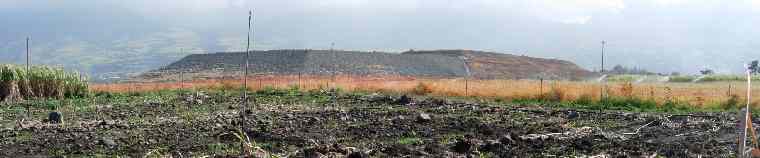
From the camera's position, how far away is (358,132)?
13.3m

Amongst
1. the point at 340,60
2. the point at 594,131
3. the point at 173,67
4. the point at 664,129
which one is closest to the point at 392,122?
the point at 594,131

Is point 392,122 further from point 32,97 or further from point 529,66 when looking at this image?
point 529,66

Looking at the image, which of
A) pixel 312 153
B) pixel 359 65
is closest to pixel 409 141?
pixel 312 153

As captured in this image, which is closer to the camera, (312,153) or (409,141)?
(312,153)

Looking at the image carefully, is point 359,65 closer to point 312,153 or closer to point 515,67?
point 515,67

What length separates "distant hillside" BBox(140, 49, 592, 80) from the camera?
6072 centimetres

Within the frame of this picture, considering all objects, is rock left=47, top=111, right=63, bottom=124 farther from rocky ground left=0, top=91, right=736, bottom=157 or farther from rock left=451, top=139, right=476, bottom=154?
rock left=451, top=139, right=476, bottom=154

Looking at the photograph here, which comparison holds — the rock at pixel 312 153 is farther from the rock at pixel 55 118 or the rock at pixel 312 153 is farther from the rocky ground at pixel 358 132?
the rock at pixel 55 118

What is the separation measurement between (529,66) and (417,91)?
156 feet

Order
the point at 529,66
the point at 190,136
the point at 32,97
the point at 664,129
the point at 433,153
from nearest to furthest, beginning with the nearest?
the point at 433,153, the point at 190,136, the point at 664,129, the point at 32,97, the point at 529,66

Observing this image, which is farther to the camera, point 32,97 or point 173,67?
point 173,67

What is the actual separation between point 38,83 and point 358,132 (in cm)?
1461

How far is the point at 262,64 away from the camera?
209 ft

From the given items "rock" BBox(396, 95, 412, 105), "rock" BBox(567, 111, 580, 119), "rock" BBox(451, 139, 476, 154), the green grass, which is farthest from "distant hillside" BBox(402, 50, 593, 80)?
"rock" BBox(451, 139, 476, 154)
